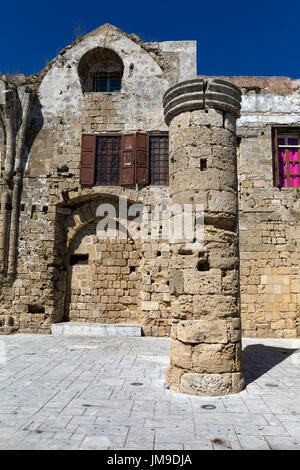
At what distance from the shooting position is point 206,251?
501 centimetres

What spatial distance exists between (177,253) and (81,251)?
20.3 ft

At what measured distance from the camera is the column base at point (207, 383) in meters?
4.63

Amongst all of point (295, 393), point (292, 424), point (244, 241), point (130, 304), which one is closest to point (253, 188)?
point (244, 241)

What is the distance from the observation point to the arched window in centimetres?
1168

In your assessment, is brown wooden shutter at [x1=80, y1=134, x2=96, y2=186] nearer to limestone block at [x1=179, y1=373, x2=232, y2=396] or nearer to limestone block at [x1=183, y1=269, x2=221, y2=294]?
limestone block at [x1=183, y1=269, x2=221, y2=294]

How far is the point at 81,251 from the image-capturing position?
10.8 meters

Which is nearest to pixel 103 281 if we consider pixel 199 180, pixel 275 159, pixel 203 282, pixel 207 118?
pixel 203 282

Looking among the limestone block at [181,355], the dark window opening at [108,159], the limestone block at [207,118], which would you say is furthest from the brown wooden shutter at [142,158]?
the limestone block at [181,355]

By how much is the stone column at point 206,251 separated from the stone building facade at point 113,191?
4860 mm

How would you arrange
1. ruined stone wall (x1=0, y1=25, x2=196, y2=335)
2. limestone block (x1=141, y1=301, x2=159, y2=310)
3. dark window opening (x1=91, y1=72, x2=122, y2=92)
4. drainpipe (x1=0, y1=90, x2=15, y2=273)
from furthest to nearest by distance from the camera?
dark window opening (x1=91, y1=72, x2=122, y2=92), drainpipe (x1=0, y1=90, x2=15, y2=273), ruined stone wall (x1=0, y1=25, x2=196, y2=335), limestone block (x1=141, y1=301, x2=159, y2=310)

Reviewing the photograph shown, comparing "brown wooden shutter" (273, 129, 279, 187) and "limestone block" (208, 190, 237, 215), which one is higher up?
"brown wooden shutter" (273, 129, 279, 187)

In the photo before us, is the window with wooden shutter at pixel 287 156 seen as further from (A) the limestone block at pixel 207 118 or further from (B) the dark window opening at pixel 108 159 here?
(A) the limestone block at pixel 207 118

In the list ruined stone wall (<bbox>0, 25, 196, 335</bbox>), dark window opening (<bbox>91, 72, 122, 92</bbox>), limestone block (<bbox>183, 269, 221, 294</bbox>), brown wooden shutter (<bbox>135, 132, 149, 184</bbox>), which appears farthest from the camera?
dark window opening (<bbox>91, 72, 122, 92</bbox>)

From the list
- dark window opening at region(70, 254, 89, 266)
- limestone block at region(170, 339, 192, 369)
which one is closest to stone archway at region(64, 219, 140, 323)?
dark window opening at region(70, 254, 89, 266)
